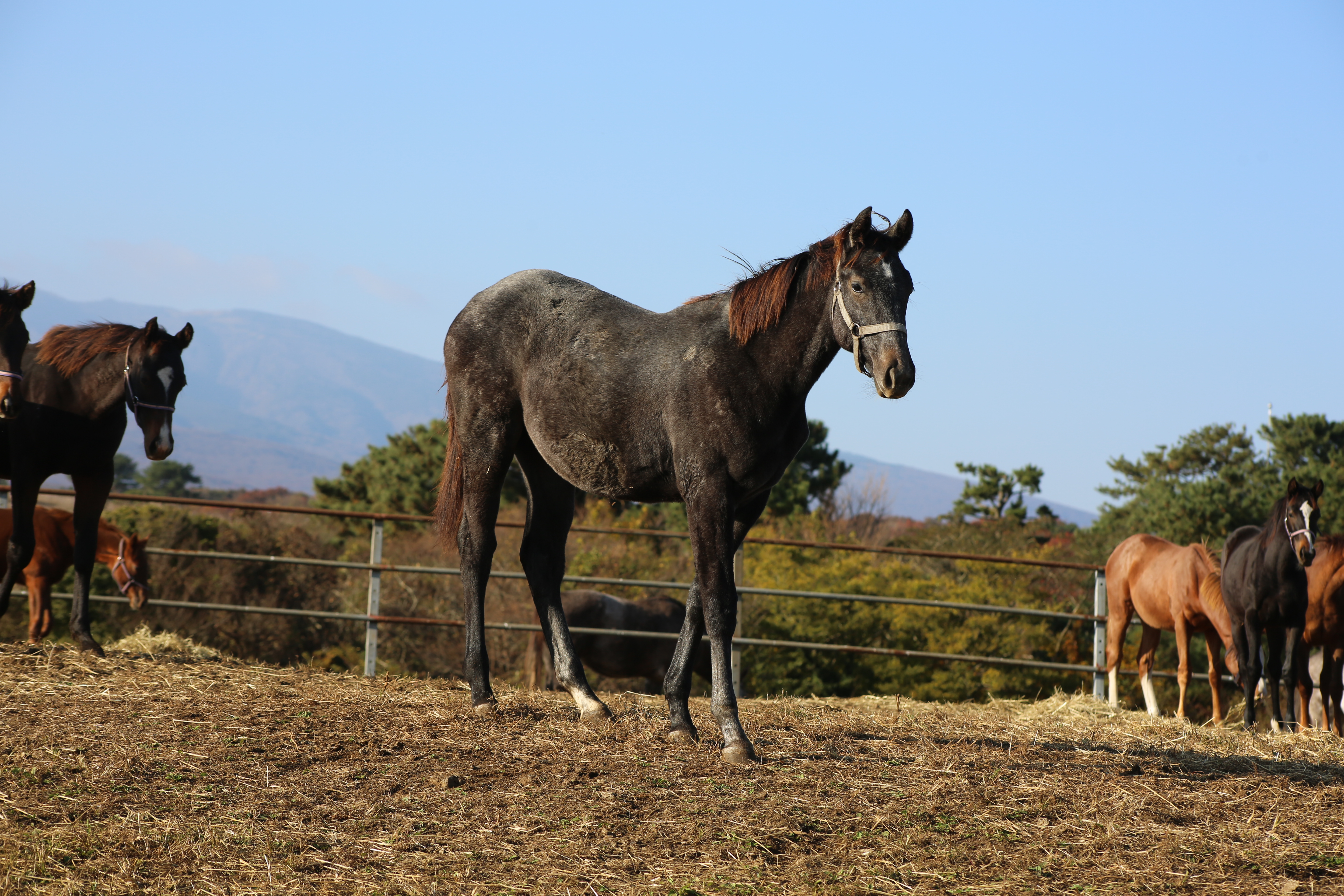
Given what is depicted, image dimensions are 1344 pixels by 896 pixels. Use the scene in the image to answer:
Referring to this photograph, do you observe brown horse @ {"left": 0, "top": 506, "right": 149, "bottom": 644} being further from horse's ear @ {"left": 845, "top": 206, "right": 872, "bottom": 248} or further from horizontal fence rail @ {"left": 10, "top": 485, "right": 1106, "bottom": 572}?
horse's ear @ {"left": 845, "top": 206, "right": 872, "bottom": 248}

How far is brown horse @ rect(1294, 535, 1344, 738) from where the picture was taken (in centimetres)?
823

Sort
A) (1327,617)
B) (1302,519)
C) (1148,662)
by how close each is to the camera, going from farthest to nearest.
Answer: (1148,662) < (1327,617) < (1302,519)

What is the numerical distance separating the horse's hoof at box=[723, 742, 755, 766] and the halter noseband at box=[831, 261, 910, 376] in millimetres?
1582

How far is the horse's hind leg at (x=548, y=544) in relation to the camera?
17.4 feet

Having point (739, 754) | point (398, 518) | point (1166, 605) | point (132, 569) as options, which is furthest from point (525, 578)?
point (1166, 605)

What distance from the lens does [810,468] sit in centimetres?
2831

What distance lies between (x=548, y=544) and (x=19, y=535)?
11.3ft

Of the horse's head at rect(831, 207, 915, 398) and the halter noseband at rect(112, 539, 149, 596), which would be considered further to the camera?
the halter noseband at rect(112, 539, 149, 596)

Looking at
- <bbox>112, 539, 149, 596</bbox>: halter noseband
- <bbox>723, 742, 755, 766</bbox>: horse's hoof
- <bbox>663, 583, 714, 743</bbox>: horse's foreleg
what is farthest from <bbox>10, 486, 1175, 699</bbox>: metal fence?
<bbox>723, 742, 755, 766</bbox>: horse's hoof

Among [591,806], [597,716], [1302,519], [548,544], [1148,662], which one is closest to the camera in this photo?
[591,806]

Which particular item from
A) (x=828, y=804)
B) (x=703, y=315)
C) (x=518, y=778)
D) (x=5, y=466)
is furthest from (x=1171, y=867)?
(x=5, y=466)

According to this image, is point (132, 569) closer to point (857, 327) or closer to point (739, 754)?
point (739, 754)

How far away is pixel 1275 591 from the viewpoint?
7812 mm

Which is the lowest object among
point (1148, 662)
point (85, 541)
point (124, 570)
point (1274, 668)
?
point (1148, 662)
